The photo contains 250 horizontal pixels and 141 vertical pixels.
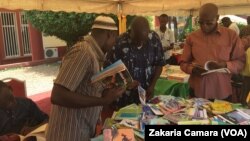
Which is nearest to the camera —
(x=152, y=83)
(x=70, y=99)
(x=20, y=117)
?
(x=70, y=99)

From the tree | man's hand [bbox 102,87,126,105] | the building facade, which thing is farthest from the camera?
the building facade

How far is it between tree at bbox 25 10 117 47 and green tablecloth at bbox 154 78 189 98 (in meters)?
6.84

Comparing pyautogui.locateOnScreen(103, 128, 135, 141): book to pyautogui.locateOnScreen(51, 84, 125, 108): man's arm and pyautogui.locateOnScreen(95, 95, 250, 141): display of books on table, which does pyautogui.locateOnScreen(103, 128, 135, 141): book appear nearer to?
pyautogui.locateOnScreen(95, 95, 250, 141): display of books on table

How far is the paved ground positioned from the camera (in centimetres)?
865

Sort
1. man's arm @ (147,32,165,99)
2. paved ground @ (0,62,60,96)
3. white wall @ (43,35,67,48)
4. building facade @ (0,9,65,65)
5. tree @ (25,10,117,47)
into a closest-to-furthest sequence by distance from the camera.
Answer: man's arm @ (147,32,165,99) → paved ground @ (0,62,60,96) → tree @ (25,10,117,47) → building facade @ (0,9,65,65) → white wall @ (43,35,67,48)

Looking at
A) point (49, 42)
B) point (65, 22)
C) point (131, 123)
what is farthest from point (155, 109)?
point (49, 42)

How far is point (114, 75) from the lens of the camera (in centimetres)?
203

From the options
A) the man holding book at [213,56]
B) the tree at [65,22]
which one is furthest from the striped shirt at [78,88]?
the tree at [65,22]

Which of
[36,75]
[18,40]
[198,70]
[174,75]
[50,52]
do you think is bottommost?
[36,75]

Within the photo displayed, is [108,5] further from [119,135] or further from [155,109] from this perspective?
[119,135]

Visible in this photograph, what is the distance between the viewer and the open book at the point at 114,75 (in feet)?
6.37

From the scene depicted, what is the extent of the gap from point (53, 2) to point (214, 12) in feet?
6.91

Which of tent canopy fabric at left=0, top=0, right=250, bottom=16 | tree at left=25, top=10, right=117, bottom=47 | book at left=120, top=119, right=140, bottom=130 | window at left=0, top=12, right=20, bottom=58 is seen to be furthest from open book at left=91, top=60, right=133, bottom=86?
window at left=0, top=12, right=20, bottom=58

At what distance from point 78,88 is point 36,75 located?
31.3 feet
